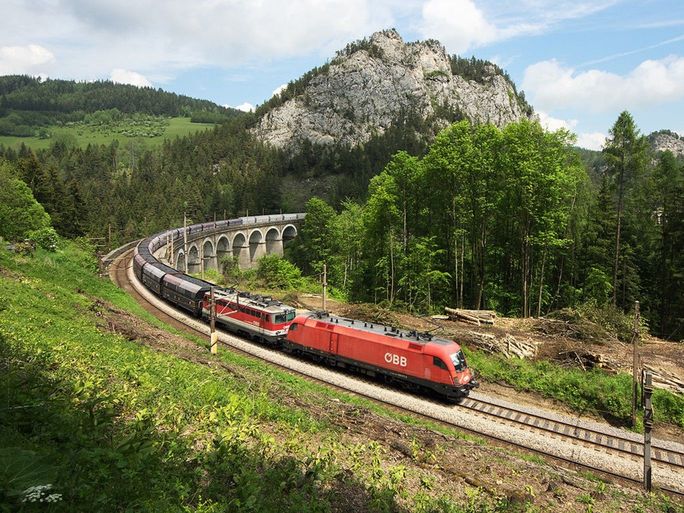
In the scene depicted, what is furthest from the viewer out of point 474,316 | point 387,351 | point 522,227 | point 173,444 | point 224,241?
point 224,241

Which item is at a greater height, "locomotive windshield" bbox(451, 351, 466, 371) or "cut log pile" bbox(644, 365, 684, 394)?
"locomotive windshield" bbox(451, 351, 466, 371)

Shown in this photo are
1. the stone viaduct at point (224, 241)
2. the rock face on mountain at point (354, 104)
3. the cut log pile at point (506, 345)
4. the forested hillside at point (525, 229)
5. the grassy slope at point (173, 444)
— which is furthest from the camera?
the rock face on mountain at point (354, 104)

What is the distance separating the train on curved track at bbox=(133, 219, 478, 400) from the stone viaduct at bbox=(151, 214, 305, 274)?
96.3 feet

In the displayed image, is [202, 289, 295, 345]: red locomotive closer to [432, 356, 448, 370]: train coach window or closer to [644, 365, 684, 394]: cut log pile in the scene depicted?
[432, 356, 448, 370]: train coach window

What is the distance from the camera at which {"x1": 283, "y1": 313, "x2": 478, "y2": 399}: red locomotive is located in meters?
21.1

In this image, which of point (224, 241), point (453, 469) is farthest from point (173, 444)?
point (224, 241)

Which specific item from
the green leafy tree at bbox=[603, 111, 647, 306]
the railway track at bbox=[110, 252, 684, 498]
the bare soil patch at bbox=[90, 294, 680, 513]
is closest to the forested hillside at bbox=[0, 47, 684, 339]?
the green leafy tree at bbox=[603, 111, 647, 306]

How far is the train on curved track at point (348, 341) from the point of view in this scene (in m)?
21.3

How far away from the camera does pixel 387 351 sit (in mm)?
22953

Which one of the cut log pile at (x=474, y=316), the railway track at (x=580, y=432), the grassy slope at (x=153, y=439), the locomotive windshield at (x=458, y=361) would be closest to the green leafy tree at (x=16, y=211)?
the grassy slope at (x=153, y=439)

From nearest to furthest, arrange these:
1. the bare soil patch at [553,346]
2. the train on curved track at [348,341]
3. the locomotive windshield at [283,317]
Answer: the train on curved track at [348,341]
the bare soil patch at [553,346]
the locomotive windshield at [283,317]

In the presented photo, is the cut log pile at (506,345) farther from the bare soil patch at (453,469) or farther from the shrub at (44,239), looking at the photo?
the shrub at (44,239)

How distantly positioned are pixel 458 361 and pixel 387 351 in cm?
375

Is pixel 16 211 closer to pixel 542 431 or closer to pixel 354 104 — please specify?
pixel 542 431
